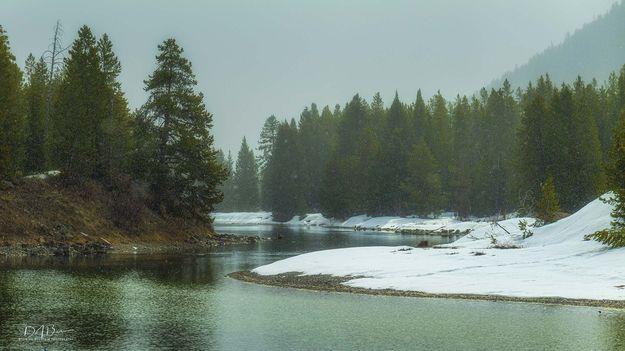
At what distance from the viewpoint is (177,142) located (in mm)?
63594

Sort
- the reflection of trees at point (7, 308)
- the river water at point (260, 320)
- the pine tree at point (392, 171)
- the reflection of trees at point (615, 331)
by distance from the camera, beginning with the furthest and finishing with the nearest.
A: the pine tree at point (392, 171)
the reflection of trees at point (7, 308)
the river water at point (260, 320)
the reflection of trees at point (615, 331)

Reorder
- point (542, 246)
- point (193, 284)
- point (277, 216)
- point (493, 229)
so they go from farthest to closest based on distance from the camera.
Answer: point (277, 216) < point (493, 229) < point (542, 246) < point (193, 284)

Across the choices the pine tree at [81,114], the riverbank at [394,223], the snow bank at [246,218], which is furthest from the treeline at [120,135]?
the snow bank at [246,218]

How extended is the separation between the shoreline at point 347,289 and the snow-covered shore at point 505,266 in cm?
53

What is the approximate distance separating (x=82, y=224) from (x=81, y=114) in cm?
1143

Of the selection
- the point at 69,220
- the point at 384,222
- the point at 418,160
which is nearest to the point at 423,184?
the point at 418,160

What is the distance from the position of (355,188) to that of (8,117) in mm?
67025

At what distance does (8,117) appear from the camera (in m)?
52.6

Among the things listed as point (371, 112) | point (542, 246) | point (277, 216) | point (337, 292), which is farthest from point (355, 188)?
point (337, 292)

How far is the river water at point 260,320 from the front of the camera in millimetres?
16047

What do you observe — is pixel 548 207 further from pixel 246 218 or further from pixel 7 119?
pixel 246 218

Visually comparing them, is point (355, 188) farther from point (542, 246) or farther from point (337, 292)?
point (337, 292)

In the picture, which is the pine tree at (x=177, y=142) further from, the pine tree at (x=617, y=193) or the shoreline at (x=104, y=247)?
the pine tree at (x=617, y=193)

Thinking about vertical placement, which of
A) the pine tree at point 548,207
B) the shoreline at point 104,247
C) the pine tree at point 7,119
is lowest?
the shoreline at point 104,247
